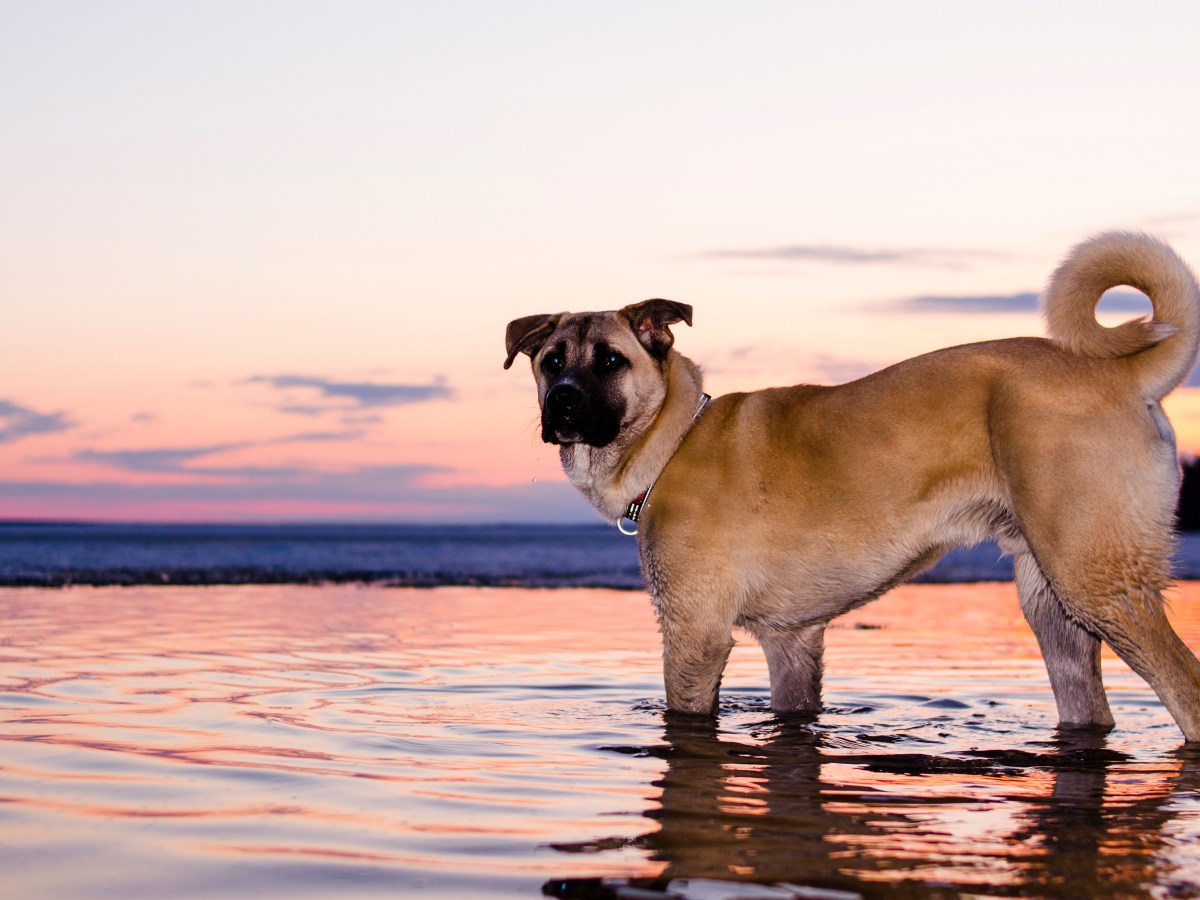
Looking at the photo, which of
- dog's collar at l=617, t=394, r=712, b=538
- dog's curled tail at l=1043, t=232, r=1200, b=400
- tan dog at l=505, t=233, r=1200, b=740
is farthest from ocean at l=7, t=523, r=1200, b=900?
dog's curled tail at l=1043, t=232, r=1200, b=400

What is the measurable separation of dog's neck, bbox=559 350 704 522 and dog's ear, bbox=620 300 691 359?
0.31 feet

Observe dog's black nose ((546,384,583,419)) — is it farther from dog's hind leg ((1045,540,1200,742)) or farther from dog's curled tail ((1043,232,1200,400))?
dog's hind leg ((1045,540,1200,742))

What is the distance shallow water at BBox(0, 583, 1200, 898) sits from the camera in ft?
11.0

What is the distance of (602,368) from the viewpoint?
6.26m

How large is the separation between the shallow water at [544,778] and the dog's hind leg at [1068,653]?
0.62ft

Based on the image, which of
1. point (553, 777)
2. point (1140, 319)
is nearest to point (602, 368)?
point (553, 777)

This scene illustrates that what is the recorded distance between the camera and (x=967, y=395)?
5488 millimetres

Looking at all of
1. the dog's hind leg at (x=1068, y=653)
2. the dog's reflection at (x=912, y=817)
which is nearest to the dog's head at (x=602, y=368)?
the dog's reflection at (x=912, y=817)

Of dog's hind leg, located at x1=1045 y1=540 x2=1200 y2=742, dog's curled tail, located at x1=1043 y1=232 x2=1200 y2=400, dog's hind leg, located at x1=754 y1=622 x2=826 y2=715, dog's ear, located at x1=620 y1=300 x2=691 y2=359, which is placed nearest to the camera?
dog's hind leg, located at x1=1045 y1=540 x2=1200 y2=742

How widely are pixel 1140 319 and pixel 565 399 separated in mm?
2608

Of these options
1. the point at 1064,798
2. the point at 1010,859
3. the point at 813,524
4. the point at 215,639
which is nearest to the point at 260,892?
the point at 1010,859

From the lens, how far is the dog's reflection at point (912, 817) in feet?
10.8

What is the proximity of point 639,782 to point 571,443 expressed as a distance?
7.13ft

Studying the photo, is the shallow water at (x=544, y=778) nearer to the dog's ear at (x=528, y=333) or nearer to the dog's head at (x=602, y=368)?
the dog's head at (x=602, y=368)
